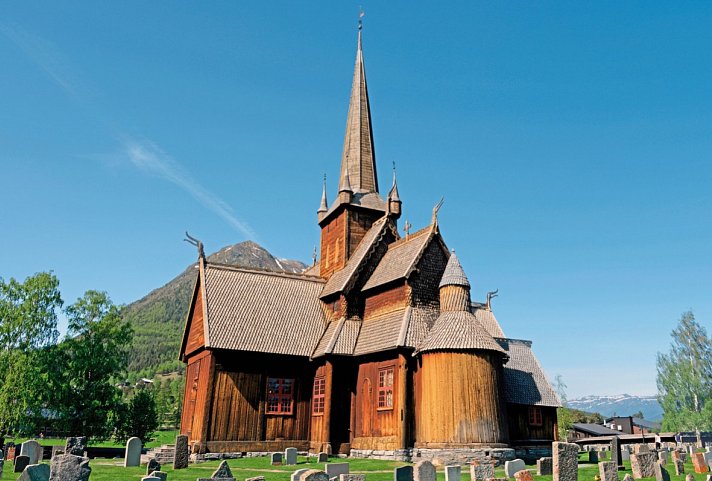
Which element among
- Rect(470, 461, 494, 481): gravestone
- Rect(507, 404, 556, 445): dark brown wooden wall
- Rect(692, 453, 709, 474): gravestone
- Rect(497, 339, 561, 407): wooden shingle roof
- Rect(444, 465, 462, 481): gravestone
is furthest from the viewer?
Rect(497, 339, 561, 407): wooden shingle roof

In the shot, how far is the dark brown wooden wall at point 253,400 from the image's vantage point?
1064 inches

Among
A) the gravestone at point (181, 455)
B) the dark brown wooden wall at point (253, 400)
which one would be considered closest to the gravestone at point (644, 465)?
the gravestone at point (181, 455)

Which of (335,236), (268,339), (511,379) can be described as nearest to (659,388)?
(511,379)

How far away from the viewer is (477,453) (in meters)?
→ 23.2

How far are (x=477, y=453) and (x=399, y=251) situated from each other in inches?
431

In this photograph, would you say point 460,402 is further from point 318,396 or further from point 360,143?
point 360,143

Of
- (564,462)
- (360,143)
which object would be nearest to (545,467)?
(564,462)

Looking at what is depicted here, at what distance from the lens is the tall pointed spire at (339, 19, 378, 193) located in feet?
124

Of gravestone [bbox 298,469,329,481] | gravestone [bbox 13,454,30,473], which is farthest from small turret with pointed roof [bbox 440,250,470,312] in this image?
gravestone [bbox 13,454,30,473]

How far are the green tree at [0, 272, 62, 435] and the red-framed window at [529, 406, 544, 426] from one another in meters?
27.6

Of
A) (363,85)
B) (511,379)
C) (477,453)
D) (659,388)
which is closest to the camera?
(477,453)

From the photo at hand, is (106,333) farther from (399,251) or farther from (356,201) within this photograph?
(399,251)

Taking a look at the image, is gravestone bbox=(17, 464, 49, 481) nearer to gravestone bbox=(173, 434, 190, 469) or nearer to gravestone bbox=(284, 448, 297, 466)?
gravestone bbox=(173, 434, 190, 469)

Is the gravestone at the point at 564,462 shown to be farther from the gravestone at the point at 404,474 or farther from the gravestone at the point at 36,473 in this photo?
the gravestone at the point at 36,473
